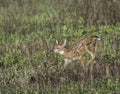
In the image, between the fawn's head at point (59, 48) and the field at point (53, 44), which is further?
the fawn's head at point (59, 48)

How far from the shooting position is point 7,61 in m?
12.2

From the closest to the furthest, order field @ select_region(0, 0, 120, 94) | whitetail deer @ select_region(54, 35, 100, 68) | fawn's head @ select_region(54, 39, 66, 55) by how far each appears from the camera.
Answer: field @ select_region(0, 0, 120, 94)
whitetail deer @ select_region(54, 35, 100, 68)
fawn's head @ select_region(54, 39, 66, 55)

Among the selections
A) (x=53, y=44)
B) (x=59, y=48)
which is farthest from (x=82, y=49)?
(x=53, y=44)

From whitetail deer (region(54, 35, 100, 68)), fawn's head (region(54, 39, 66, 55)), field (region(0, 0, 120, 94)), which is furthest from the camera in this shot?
fawn's head (region(54, 39, 66, 55))

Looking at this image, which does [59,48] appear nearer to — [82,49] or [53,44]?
[53,44]

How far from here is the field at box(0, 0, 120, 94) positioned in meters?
9.85

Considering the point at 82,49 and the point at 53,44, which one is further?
the point at 53,44

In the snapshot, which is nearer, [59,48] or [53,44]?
[59,48]

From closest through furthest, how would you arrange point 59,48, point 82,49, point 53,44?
point 82,49 → point 59,48 → point 53,44

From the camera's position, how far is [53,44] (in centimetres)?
1294

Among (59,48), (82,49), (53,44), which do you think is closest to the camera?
(82,49)

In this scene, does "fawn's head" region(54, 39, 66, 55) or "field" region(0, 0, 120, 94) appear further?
"fawn's head" region(54, 39, 66, 55)

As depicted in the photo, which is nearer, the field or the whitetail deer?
the field

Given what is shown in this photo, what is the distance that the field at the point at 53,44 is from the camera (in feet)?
32.3
